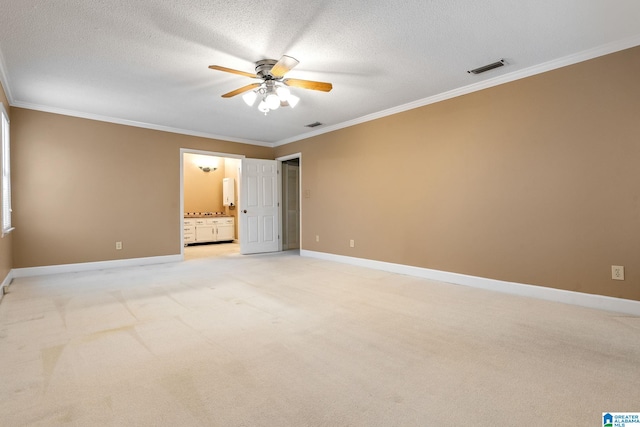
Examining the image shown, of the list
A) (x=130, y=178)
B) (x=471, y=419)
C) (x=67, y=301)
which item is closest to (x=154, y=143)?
(x=130, y=178)

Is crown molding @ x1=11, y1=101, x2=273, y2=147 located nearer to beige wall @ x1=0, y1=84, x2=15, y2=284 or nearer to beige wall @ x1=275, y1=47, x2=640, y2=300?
beige wall @ x1=0, y1=84, x2=15, y2=284

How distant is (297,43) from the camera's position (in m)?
2.98

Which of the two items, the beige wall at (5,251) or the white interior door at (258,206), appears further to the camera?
the white interior door at (258,206)

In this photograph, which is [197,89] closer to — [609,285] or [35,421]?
[35,421]

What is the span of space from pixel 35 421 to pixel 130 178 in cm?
490

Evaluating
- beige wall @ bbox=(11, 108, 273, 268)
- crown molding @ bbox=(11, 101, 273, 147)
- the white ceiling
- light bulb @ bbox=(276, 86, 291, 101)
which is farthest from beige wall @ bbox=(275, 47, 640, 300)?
beige wall @ bbox=(11, 108, 273, 268)

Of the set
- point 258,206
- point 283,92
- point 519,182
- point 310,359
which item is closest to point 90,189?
point 258,206

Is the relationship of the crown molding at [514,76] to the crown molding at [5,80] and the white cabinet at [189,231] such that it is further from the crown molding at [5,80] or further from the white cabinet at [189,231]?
the white cabinet at [189,231]

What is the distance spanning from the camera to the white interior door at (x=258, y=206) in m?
6.96

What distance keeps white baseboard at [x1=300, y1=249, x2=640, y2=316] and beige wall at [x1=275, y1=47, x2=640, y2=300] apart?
0.24 ft

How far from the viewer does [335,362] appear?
2080 millimetres

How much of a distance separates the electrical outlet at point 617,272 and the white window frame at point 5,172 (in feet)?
22.0

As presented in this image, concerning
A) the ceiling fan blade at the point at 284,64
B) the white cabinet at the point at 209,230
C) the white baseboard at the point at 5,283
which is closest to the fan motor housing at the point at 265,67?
the ceiling fan blade at the point at 284,64

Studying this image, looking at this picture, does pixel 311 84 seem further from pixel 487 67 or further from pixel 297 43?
pixel 487 67
